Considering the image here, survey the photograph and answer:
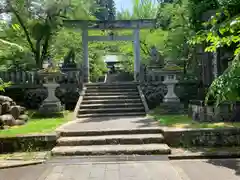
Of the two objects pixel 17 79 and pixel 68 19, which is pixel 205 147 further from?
pixel 68 19

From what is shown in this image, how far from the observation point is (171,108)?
11.6 metres

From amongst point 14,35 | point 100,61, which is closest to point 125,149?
point 14,35

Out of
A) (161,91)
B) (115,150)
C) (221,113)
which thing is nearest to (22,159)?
(115,150)

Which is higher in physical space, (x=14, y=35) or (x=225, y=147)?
(x=14, y=35)

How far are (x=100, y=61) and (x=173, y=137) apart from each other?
1770 cm

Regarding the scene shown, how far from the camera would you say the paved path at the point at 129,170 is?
482 centimetres

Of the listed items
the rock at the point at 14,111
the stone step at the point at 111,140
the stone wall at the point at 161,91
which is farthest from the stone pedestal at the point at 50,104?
the stone step at the point at 111,140

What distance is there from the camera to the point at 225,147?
672 cm

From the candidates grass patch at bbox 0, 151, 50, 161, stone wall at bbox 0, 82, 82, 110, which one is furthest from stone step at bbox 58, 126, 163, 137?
stone wall at bbox 0, 82, 82, 110

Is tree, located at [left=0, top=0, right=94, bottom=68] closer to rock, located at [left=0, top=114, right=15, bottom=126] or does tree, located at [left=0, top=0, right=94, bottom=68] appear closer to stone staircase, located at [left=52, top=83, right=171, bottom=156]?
rock, located at [left=0, top=114, right=15, bottom=126]

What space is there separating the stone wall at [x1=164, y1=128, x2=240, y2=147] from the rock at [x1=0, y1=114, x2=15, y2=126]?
5.00 m

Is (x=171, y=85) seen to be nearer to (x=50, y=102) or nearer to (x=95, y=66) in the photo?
(x=50, y=102)

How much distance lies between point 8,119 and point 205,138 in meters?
Answer: 5.88

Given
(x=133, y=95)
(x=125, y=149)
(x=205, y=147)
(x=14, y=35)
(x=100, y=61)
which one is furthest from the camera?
(x=100, y=61)
